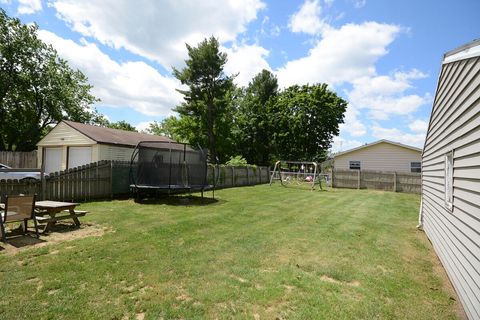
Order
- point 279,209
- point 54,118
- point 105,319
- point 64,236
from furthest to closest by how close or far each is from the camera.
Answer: point 54,118 < point 279,209 < point 64,236 < point 105,319

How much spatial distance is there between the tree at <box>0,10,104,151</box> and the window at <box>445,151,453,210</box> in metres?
31.0

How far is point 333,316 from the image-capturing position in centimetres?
325

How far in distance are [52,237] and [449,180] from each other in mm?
7696

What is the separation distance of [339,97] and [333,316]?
37.6m

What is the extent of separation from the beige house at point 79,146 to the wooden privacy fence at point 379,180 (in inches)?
604

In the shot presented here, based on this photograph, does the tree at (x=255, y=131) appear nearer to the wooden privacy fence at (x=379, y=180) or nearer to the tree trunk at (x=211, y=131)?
the tree trunk at (x=211, y=131)

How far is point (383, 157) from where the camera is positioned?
25.4 meters

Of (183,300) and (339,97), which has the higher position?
(339,97)

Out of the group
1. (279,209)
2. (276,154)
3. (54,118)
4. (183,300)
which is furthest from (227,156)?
(183,300)

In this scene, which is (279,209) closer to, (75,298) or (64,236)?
Answer: (64,236)

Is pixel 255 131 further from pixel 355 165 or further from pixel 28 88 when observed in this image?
pixel 28 88

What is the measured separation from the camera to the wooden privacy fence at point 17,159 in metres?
21.5

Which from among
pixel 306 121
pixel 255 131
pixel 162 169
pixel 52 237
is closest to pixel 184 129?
pixel 255 131

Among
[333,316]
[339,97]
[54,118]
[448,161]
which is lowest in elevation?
[333,316]
